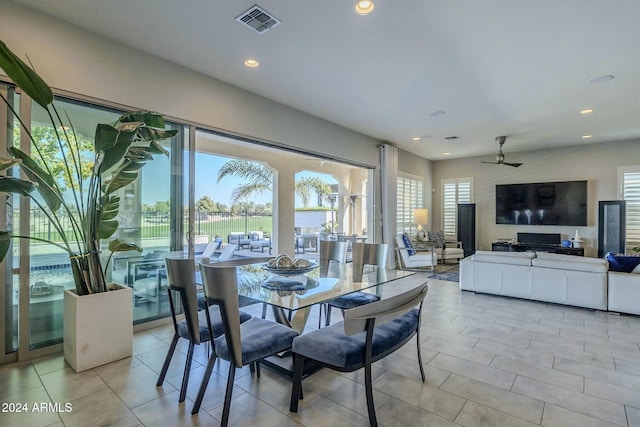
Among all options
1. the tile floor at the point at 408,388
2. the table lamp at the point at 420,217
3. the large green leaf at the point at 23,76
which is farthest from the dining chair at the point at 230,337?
the table lamp at the point at 420,217

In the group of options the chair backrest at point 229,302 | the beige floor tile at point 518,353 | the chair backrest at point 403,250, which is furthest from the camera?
the chair backrest at point 403,250

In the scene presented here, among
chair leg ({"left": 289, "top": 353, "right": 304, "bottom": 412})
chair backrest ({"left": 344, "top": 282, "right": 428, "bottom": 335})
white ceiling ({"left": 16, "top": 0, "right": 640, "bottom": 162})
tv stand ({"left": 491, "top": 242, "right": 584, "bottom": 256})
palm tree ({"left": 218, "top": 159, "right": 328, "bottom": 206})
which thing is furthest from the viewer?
palm tree ({"left": 218, "top": 159, "right": 328, "bottom": 206})

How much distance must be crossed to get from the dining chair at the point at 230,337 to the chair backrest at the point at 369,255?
1580mm

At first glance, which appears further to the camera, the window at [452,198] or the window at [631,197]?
the window at [452,198]

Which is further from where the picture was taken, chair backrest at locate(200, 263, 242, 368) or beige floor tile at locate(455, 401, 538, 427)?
beige floor tile at locate(455, 401, 538, 427)

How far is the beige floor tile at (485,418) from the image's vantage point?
6.47 feet

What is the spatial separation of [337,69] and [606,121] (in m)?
5.41

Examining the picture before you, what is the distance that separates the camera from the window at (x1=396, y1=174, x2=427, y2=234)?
8.34 metres

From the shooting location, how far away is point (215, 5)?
104 inches

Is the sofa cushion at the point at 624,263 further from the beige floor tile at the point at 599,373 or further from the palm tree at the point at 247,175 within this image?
the palm tree at the point at 247,175

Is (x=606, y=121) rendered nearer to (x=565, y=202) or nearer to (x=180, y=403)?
(x=565, y=202)

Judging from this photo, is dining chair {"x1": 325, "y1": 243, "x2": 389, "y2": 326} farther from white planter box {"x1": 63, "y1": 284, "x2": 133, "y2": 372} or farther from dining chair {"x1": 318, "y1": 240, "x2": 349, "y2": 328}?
white planter box {"x1": 63, "y1": 284, "x2": 133, "y2": 372}

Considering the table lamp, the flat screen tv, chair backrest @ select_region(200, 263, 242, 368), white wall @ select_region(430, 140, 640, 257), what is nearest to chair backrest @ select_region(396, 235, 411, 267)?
the table lamp

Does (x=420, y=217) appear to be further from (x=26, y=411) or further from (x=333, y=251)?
(x=26, y=411)
